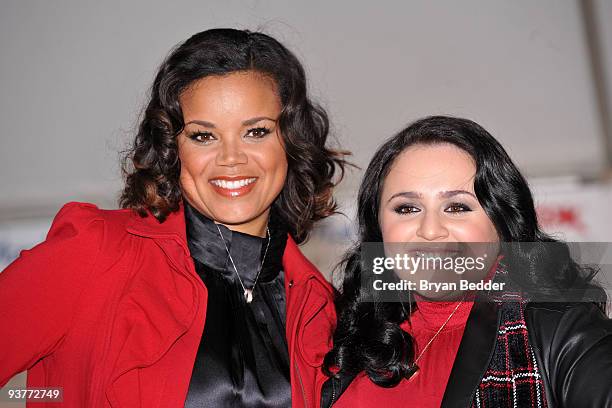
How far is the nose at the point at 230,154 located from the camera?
174 cm

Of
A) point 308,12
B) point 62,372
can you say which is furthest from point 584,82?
point 62,372

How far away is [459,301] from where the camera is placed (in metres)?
1.67

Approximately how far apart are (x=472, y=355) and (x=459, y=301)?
7.5 inches

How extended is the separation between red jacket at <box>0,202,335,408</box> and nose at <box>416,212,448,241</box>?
41 centimetres

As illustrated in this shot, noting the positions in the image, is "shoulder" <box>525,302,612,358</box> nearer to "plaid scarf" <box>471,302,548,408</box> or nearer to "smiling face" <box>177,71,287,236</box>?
"plaid scarf" <box>471,302,548,408</box>

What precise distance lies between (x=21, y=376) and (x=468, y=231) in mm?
2094

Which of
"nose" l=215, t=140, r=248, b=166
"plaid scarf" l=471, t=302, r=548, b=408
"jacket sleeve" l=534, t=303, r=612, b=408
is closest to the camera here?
"jacket sleeve" l=534, t=303, r=612, b=408

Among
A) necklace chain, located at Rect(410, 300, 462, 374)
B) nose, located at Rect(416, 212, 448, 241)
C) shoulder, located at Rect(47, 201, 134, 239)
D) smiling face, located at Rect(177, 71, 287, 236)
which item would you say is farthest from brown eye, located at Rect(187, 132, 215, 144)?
necklace chain, located at Rect(410, 300, 462, 374)

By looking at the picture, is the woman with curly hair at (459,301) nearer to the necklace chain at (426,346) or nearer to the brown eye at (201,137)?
the necklace chain at (426,346)

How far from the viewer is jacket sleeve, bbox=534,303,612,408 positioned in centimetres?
131

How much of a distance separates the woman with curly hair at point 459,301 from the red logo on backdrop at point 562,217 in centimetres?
146

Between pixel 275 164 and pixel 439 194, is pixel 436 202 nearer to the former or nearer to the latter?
pixel 439 194

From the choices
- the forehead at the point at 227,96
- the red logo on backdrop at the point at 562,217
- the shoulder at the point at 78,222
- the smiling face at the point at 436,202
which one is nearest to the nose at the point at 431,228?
the smiling face at the point at 436,202

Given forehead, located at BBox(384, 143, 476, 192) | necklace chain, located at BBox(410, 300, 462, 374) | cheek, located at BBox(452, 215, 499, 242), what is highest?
forehead, located at BBox(384, 143, 476, 192)
